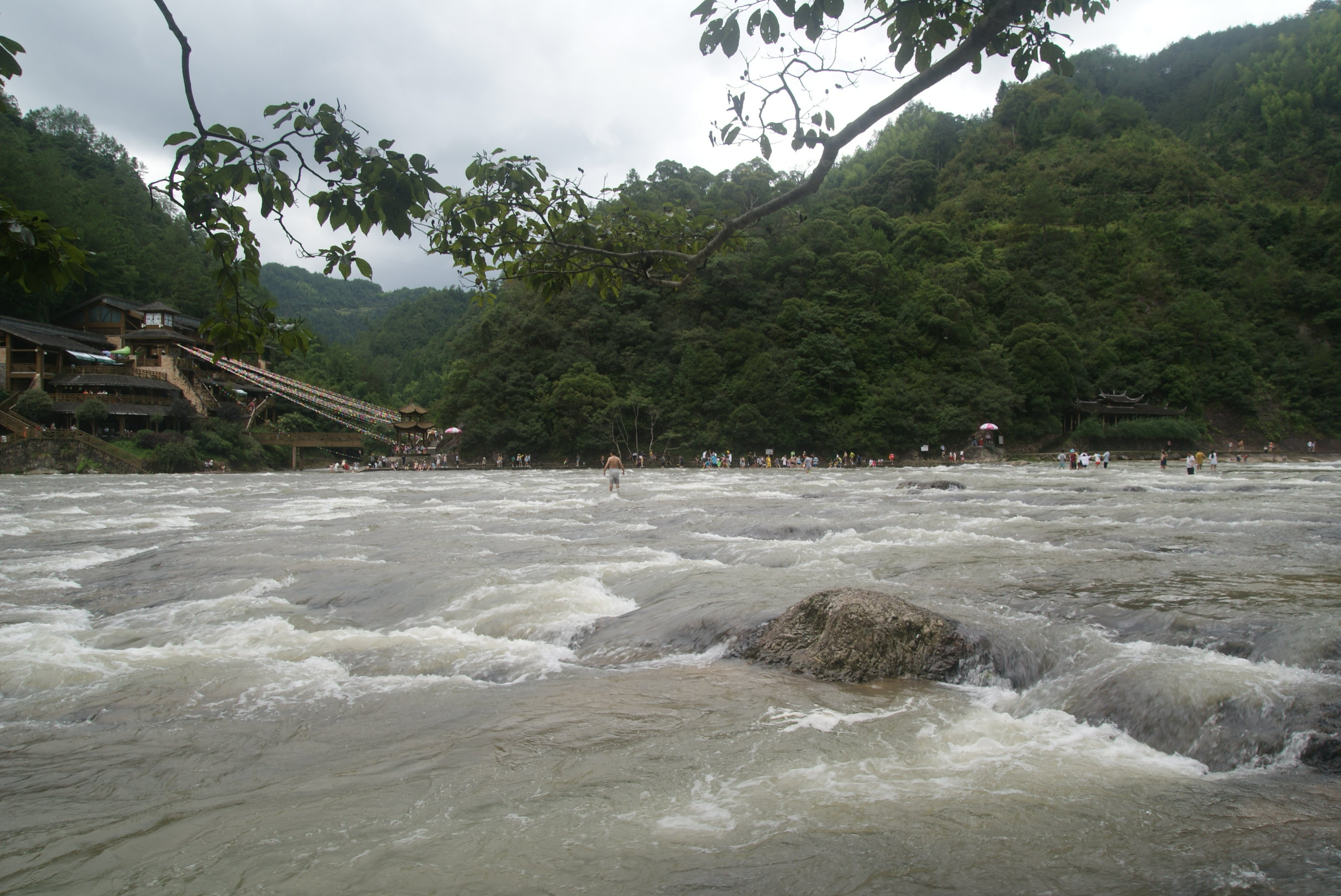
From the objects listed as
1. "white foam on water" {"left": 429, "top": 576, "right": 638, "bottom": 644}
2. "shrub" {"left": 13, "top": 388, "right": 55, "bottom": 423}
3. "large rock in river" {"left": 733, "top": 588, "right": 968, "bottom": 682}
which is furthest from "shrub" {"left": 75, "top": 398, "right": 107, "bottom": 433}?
"large rock in river" {"left": 733, "top": 588, "right": 968, "bottom": 682}

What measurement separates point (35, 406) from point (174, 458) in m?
7.49

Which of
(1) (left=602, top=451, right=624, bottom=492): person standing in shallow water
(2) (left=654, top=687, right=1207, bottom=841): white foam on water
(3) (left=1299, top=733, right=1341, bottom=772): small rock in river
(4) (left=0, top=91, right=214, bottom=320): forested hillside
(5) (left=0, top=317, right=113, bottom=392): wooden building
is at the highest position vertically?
(4) (left=0, top=91, right=214, bottom=320): forested hillside

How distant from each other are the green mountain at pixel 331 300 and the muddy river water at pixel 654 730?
10125 centimetres

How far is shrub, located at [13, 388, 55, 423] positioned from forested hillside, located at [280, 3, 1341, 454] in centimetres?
2380

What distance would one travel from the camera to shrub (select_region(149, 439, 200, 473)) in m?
40.2

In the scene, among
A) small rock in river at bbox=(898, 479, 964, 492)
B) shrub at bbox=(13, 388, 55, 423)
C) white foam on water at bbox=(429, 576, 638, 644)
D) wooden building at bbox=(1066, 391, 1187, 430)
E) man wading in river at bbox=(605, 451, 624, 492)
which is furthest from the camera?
wooden building at bbox=(1066, 391, 1187, 430)

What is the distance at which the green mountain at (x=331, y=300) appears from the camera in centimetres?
11256

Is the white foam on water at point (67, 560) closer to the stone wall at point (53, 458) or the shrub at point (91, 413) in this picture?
the stone wall at point (53, 458)

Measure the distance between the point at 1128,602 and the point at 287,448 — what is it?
54.8m

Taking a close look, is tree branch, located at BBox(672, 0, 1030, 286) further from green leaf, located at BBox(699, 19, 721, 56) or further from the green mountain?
the green mountain

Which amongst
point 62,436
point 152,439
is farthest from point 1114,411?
point 62,436

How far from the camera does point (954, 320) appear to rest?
57.9 metres

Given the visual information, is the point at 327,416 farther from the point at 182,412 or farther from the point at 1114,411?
the point at 1114,411

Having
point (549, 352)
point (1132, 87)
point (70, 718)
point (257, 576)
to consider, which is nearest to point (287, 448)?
point (549, 352)
